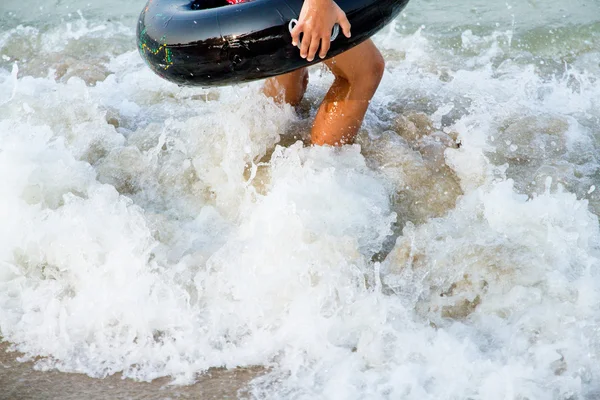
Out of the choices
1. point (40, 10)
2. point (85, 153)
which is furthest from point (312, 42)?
point (40, 10)

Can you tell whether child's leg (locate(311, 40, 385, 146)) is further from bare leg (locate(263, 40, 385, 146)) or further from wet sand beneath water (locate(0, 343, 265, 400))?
wet sand beneath water (locate(0, 343, 265, 400))

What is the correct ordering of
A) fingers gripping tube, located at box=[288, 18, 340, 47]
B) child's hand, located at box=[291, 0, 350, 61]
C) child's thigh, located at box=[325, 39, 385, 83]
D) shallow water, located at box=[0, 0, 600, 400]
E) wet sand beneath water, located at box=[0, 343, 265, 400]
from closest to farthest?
wet sand beneath water, located at box=[0, 343, 265, 400]
shallow water, located at box=[0, 0, 600, 400]
child's hand, located at box=[291, 0, 350, 61]
fingers gripping tube, located at box=[288, 18, 340, 47]
child's thigh, located at box=[325, 39, 385, 83]

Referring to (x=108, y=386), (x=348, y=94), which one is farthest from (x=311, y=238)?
(x=108, y=386)

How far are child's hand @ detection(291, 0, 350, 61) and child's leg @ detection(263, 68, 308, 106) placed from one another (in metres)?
1.25

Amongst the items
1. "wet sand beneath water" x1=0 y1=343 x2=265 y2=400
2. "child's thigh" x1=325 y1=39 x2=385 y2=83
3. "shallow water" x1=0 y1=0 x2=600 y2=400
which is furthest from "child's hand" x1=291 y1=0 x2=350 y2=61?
"wet sand beneath water" x1=0 y1=343 x2=265 y2=400

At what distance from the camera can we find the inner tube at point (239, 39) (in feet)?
10.3

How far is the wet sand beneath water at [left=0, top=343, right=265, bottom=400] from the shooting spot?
274cm

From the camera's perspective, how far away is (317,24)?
3041mm

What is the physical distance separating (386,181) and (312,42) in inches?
47.0

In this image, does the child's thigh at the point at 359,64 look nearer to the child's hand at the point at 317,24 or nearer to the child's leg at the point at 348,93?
the child's leg at the point at 348,93

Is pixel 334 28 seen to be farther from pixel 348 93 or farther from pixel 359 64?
pixel 348 93

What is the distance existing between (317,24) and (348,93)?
2.70ft

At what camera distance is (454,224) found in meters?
3.63

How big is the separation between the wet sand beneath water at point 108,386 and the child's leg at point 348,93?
1.62 m
